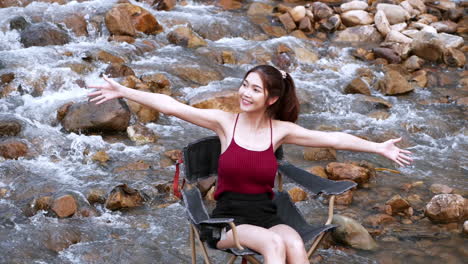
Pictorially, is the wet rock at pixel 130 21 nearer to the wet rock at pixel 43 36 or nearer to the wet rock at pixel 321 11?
the wet rock at pixel 43 36

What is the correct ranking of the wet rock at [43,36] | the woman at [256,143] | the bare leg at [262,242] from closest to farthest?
the bare leg at [262,242], the woman at [256,143], the wet rock at [43,36]

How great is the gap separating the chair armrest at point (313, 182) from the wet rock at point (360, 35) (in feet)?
29.5

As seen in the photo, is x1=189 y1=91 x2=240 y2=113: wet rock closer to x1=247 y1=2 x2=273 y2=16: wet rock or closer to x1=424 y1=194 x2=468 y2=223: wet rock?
x1=424 y1=194 x2=468 y2=223: wet rock

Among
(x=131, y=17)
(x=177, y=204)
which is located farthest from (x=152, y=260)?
(x=131, y=17)

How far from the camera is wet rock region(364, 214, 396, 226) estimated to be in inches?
206

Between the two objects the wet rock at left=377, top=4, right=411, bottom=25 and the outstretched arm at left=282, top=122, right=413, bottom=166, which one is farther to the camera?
the wet rock at left=377, top=4, right=411, bottom=25

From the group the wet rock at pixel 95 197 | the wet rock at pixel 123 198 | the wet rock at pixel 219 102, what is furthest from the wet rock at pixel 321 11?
the wet rock at pixel 95 197

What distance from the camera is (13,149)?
20.7 feet

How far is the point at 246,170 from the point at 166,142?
3.79 m

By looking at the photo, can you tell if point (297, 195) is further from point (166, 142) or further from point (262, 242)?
point (262, 242)

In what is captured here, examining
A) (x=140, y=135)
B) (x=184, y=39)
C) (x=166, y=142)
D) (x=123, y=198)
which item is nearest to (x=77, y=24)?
(x=184, y=39)

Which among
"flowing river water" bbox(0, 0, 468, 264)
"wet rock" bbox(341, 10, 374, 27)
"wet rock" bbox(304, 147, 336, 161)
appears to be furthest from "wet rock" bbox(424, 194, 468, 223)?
"wet rock" bbox(341, 10, 374, 27)

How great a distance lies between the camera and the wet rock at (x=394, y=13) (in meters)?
13.0

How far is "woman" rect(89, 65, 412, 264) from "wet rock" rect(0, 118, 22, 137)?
3.65 metres
